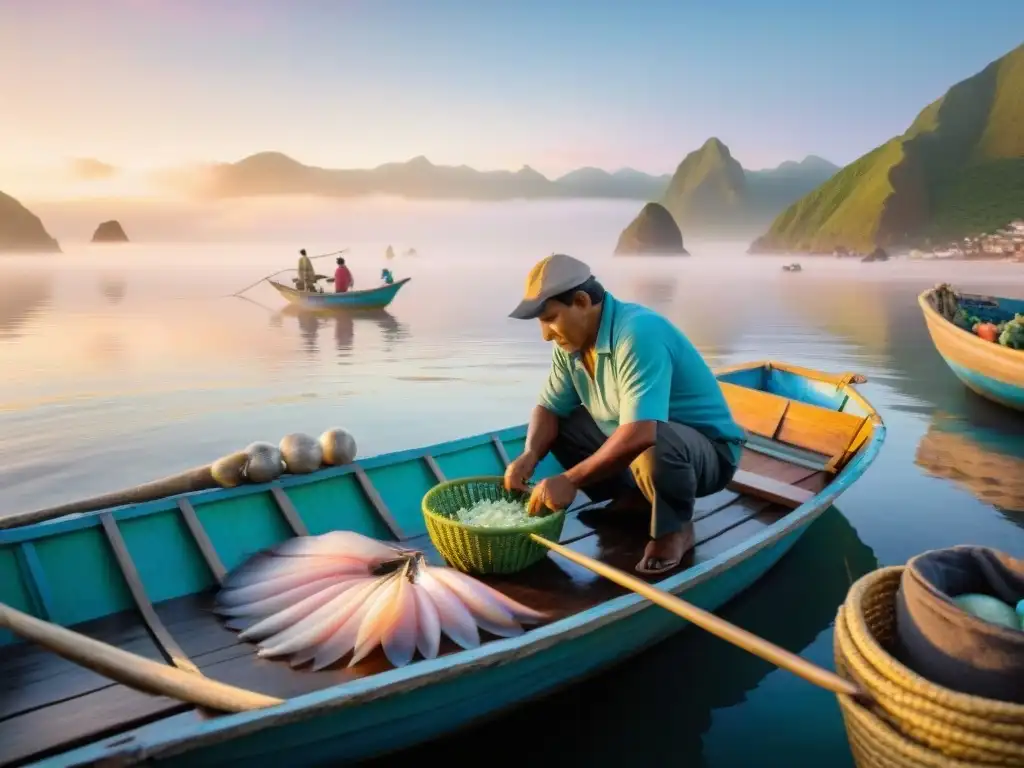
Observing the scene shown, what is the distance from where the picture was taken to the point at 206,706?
2.50 m

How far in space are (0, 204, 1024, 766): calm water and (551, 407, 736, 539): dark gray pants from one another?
34.3 inches

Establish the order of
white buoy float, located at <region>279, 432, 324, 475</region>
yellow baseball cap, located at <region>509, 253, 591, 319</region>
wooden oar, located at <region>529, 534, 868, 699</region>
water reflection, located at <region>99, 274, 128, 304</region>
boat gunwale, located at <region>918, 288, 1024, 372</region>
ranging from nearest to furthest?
wooden oar, located at <region>529, 534, 868, 699</region> → yellow baseball cap, located at <region>509, 253, 591, 319</region> → white buoy float, located at <region>279, 432, 324, 475</region> → boat gunwale, located at <region>918, 288, 1024, 372</region> → water reflection, located at <region>99, 274, 128, 304</region>

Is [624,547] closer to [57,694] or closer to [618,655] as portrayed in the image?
[618,655]

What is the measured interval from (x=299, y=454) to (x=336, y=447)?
0.74 ft

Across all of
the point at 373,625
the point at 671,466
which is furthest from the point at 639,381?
the point at 373,625

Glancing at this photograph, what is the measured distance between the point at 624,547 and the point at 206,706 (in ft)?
8.38

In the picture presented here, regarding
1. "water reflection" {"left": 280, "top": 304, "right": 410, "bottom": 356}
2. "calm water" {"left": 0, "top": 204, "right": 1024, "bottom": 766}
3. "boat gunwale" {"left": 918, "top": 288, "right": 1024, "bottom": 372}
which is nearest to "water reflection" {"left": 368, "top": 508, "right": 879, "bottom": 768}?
"calm water" {"left": 0, "top": 204, "right": 1024, "bottom": 766}

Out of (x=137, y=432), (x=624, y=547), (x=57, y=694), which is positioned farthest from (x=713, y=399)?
(x=137, y=432)

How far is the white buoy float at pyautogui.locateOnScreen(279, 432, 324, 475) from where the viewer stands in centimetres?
448

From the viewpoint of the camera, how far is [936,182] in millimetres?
119625

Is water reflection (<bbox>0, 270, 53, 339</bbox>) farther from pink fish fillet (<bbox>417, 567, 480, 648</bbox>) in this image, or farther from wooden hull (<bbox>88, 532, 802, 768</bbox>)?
wooden hull (<bbox>88, 532, 802, 768</bbox>)

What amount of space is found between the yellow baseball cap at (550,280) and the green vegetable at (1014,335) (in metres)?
8.33

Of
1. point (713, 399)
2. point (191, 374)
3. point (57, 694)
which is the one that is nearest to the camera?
point (57, 694)

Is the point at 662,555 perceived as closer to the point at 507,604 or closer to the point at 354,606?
the point at 507,604
